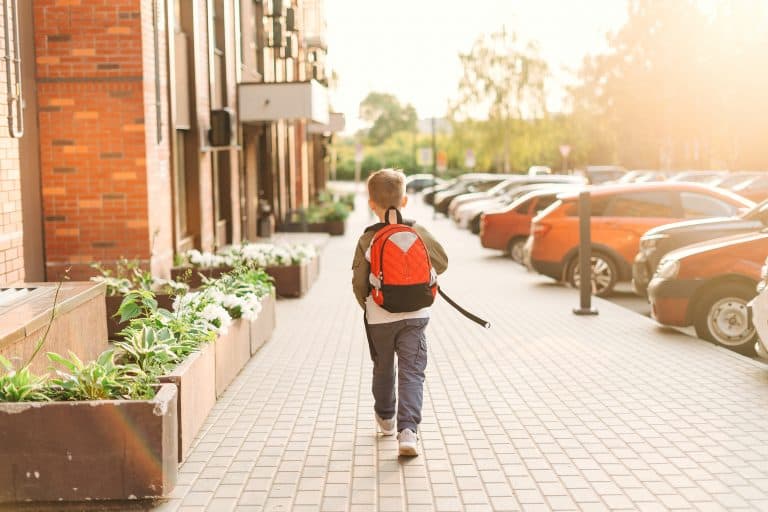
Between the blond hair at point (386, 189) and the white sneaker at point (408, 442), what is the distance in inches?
51.9

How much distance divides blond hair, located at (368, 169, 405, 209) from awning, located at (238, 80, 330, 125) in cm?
1488

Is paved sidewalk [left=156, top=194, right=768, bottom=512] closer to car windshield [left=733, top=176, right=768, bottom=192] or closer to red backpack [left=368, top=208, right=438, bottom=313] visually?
red backpack [left=368, top=208, right=438, bottom=313]

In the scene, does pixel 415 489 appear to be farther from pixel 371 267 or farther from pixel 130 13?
pixel 130 13

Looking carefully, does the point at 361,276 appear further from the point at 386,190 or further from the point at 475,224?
the point at 475,224

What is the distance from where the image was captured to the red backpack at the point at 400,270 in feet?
20.4

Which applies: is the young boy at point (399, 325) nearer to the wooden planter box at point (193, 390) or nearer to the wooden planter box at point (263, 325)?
the wooden planter box at point (193, 390)

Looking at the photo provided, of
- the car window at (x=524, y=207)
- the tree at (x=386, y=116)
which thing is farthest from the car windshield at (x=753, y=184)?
the tree at (x=386, y=116)

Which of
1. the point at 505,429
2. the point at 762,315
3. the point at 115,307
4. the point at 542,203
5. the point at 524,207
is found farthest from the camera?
the point at 524,207

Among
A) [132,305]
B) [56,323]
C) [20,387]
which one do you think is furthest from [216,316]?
[20,387]

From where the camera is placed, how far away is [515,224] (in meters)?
22.1

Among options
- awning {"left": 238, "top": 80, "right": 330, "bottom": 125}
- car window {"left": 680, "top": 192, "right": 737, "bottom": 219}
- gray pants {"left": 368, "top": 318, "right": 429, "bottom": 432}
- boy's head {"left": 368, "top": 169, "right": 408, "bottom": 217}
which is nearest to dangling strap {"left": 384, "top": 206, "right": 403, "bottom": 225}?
boy's head {"left": 368, "top": 169, "right": 408, "bottom": 217}

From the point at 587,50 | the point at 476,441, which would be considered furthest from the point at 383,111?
the point at 476,441

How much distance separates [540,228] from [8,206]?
9510mm

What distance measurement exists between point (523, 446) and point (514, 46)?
6163 cm
